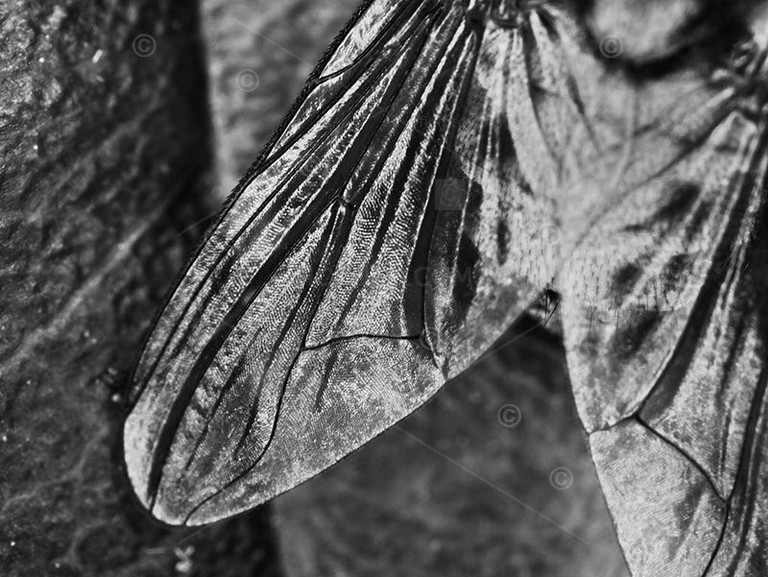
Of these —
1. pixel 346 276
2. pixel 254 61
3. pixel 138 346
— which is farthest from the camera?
pixel 254 61

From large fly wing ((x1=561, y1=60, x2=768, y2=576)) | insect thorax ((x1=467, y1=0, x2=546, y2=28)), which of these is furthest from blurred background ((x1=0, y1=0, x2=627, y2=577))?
insect thorax ((x1=467, y1=0, x2=546, y2=28))

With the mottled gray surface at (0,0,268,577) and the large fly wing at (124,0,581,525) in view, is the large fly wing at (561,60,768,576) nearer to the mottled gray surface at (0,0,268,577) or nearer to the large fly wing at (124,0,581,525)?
the large fly wing at (124,0,581,525)

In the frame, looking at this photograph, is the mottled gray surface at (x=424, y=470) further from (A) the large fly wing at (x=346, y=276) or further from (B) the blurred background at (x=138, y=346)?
(A) the large fly wing at (x=346, y=276)

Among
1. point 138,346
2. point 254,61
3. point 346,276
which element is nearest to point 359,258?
point 346,276

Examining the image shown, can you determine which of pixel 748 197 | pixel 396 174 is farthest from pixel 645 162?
pixel 396 174

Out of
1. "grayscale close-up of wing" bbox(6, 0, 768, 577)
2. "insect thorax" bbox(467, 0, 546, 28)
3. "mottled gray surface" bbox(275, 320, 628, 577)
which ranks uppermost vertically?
"insect thorax" bbox(467, 0, 546, 28)

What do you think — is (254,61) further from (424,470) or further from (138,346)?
(424,470)
